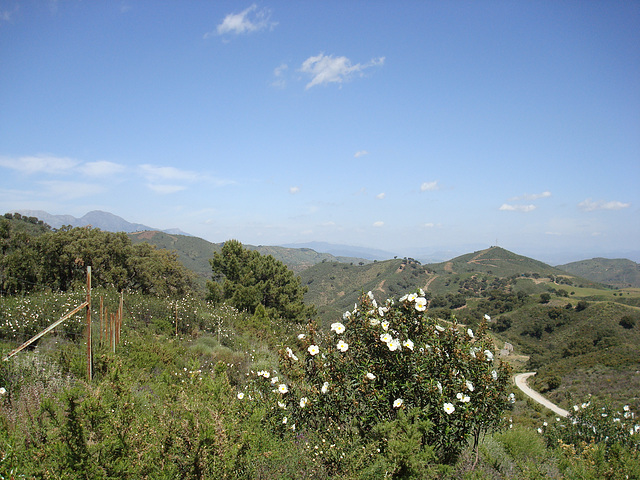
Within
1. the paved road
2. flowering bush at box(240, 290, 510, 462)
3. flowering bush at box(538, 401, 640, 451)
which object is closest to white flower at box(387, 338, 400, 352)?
flowering bush at box(240, 290, 510, 462)

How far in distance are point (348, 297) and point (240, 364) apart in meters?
72.5

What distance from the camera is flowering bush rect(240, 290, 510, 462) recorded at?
336cm

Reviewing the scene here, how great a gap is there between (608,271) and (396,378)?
591ft

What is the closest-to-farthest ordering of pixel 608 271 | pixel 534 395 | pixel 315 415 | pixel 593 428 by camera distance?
pixel 315 415, pixel 593 428, pixel 534 395, pixel 608 271

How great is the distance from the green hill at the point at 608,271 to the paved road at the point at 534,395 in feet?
375

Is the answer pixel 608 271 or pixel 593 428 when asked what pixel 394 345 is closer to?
pixel 593 428

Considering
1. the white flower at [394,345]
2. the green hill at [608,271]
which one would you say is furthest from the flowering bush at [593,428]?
the green hill at [608,271]

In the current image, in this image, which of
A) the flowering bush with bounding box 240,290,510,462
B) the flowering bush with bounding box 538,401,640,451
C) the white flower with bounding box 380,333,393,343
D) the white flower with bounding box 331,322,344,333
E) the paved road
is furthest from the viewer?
the paved road

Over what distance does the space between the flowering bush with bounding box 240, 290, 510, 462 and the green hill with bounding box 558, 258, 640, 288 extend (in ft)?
489

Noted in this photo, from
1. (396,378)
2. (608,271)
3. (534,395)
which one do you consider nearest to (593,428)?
(396,378)

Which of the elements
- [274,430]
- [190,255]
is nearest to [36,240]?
[274,430]

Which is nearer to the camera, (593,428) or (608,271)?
(593,428)

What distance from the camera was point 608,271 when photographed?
14175cm

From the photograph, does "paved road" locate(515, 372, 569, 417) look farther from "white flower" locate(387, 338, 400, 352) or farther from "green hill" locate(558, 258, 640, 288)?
"green hill" locate(558, 258, 640, 288)
